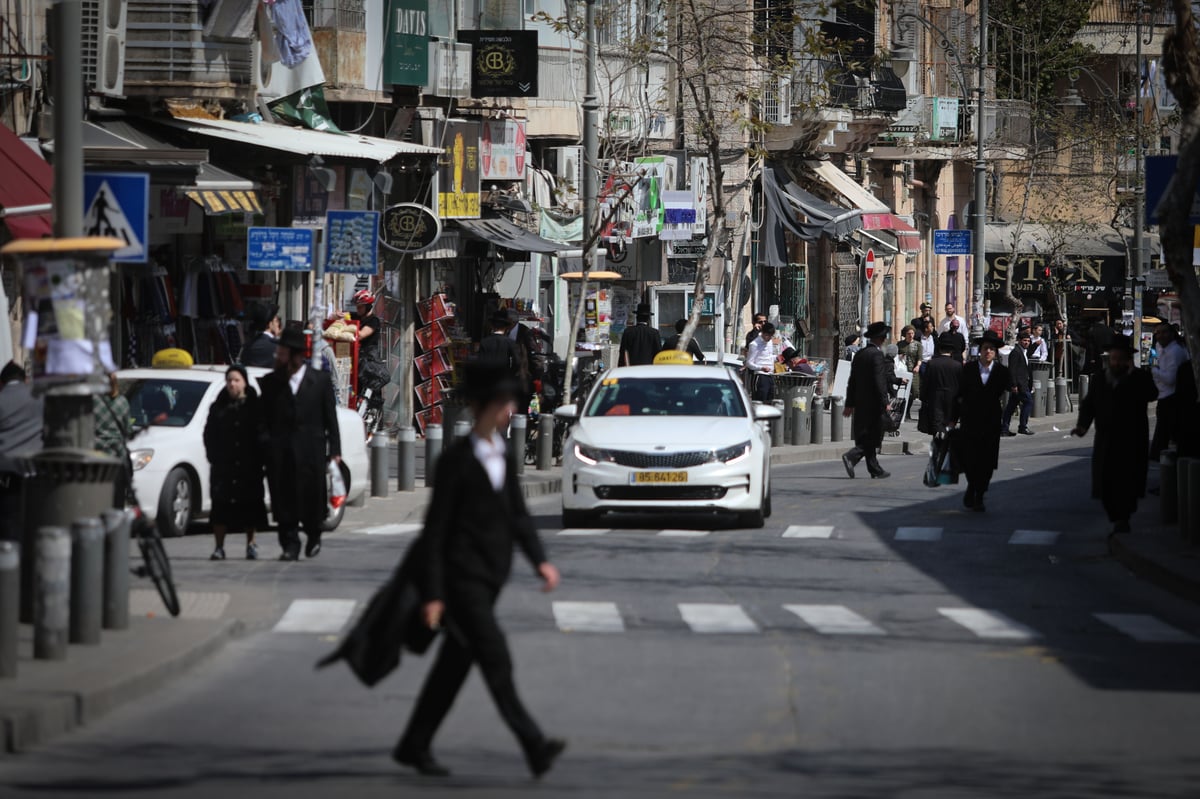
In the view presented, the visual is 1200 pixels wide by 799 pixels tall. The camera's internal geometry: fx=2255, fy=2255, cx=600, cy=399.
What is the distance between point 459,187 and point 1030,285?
1198 inches

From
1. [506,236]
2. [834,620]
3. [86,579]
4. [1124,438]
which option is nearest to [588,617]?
[834,620]

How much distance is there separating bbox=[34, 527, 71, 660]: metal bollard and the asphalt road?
0.61 m

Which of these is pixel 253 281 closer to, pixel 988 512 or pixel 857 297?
pixel 988 512

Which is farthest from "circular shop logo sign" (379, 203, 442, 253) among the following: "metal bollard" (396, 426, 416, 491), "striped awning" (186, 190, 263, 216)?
"metal bollard" (396, 426, 416, 491)

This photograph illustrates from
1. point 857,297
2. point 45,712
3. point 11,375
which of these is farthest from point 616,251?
point 45,712

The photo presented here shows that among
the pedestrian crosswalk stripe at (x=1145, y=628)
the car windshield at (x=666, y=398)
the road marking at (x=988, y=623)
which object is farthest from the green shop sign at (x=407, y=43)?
the pedestrian crosswalk stripe at (x=1145, y=628)

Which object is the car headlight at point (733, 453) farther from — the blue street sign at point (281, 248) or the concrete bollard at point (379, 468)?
the blue street sign at point (281, 248)

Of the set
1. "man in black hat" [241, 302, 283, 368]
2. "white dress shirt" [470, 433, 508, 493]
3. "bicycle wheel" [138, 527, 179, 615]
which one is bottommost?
"bicycle wheel" [138, 527, 179, 615]

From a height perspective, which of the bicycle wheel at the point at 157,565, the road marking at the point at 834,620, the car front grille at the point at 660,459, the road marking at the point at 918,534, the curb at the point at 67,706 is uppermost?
the car front grille at the point at 660,459

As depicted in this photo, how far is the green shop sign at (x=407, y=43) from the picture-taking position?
102 ft

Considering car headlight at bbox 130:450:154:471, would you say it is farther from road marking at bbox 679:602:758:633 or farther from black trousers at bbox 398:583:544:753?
black trousers at bbox 398:583:544:753

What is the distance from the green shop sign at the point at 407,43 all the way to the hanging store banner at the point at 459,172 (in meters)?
1.83

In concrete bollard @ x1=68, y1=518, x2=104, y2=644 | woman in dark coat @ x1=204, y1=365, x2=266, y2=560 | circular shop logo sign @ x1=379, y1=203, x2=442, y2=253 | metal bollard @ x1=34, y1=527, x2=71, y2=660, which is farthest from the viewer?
circular shop logo sign @ x1=379, y1=203, x2=442, y2=253

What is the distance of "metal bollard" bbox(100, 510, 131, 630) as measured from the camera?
39.1 feet
